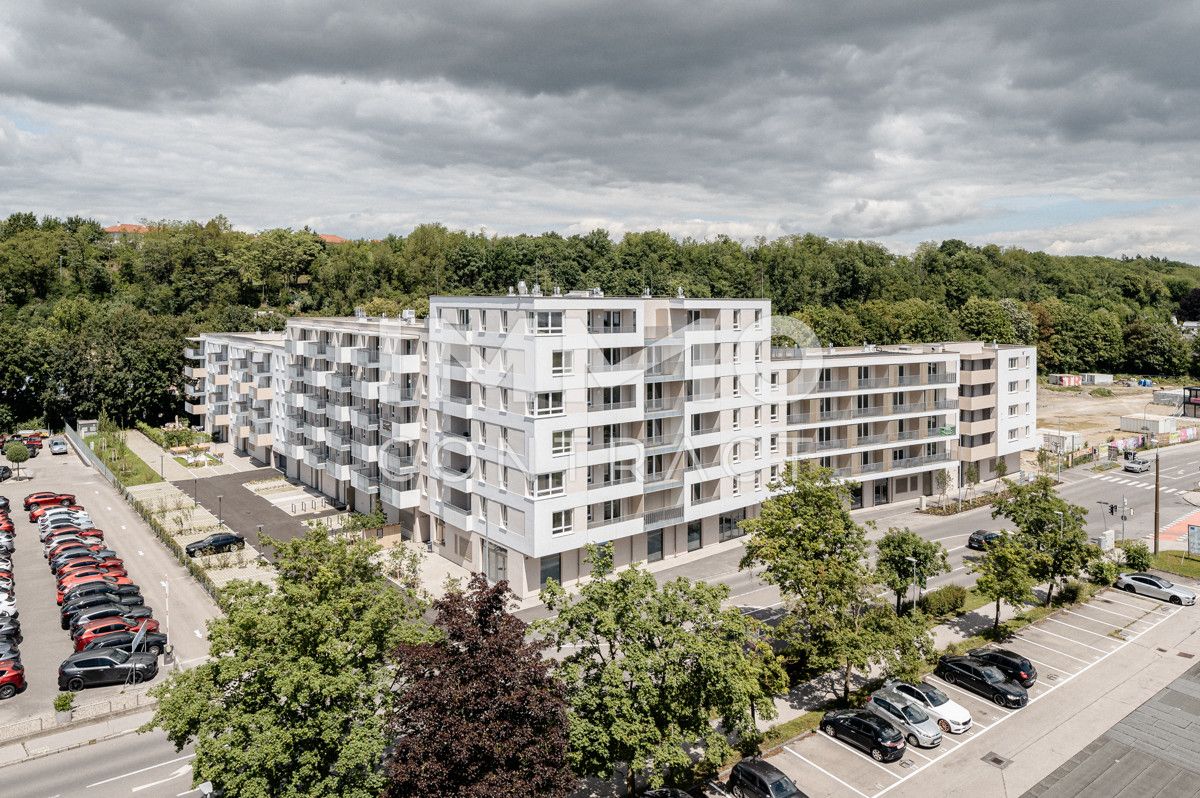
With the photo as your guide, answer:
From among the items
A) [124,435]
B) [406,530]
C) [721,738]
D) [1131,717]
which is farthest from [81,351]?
[1131,717]

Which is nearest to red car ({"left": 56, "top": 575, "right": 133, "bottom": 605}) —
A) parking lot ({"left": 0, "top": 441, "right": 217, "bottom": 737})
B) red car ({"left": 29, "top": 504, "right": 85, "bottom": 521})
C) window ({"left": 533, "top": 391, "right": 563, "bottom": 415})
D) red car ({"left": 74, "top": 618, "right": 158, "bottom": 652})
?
parking lot ({"left": 0, "top": 441, "right": 217, "bottom": 737})

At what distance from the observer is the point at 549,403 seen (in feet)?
145

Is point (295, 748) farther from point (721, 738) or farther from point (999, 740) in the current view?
point (999, 740)

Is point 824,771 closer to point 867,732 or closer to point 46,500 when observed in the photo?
point 867,732

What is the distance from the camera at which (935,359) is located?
222 ft

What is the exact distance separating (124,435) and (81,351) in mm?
12680

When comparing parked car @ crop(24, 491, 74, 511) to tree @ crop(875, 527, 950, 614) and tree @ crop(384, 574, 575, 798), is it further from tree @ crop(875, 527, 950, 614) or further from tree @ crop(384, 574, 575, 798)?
tree @ crop(875, 527, 950, 614)

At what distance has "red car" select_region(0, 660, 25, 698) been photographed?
3391 centimetres

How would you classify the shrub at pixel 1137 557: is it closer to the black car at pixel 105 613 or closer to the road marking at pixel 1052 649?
the road marking at pixel 1052 649

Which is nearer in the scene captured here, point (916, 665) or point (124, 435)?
point (916, 665)

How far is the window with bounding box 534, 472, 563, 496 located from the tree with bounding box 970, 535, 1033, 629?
2299 centimetres

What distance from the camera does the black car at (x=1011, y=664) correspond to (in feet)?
113

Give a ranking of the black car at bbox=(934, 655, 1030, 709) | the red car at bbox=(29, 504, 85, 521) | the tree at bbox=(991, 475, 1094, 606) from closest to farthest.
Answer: the black car at bbox=(934, 655, 1030, 709)
the tree at bbox=(991, 475, 1094, 606)
the red car at bbox=(29, 504, 85, 521)

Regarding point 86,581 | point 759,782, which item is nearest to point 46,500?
point 86,581
